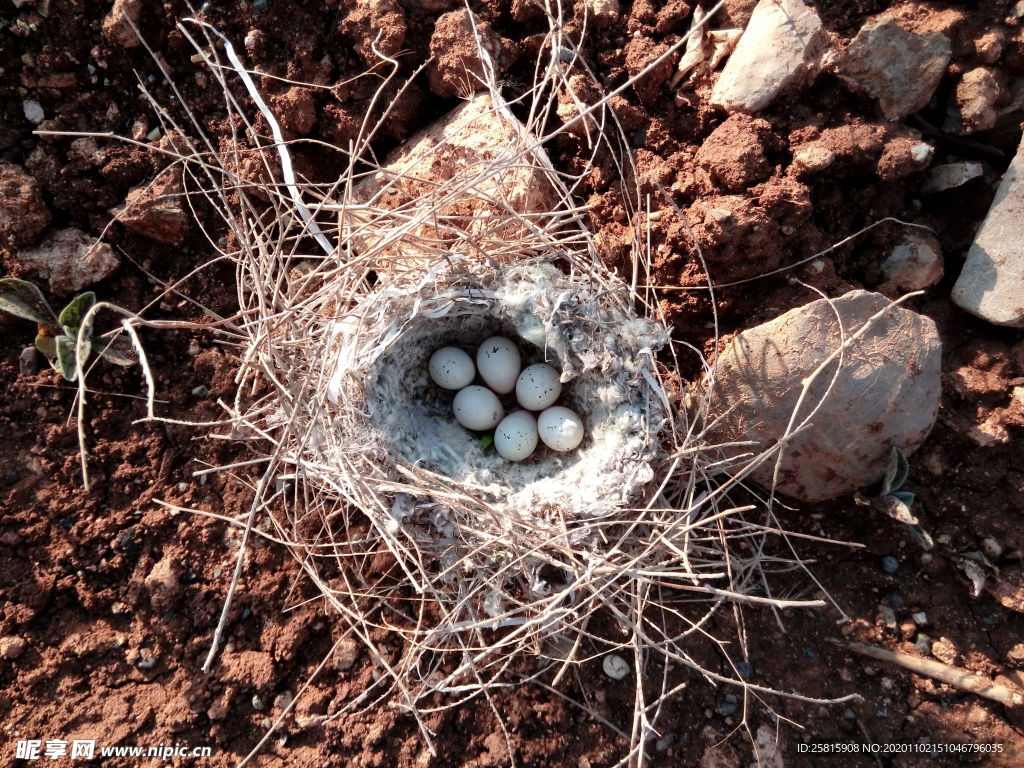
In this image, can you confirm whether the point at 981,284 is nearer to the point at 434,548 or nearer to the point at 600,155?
the point at 600,155

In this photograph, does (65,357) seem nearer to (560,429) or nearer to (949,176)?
(560,429)

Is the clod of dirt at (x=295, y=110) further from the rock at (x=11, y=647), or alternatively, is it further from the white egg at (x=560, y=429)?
the rock at (x=11, y=647)

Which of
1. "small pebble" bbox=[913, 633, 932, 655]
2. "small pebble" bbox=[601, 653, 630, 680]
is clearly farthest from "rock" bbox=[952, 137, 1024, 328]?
"small pebble" bbox=[601, 653, 630, 680]

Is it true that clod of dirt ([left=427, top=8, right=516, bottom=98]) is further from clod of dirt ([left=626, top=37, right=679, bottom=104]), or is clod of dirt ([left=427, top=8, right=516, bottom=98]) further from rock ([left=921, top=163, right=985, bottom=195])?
rock ([left=921, top=163, right=985, bottom=195])

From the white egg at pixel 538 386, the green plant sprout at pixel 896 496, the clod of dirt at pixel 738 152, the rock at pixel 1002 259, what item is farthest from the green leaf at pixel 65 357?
the rock at pixel 1002 259

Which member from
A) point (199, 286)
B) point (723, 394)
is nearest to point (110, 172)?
point (199, 286)

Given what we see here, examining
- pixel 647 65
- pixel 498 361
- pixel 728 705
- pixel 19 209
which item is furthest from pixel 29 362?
pixel 728 705
